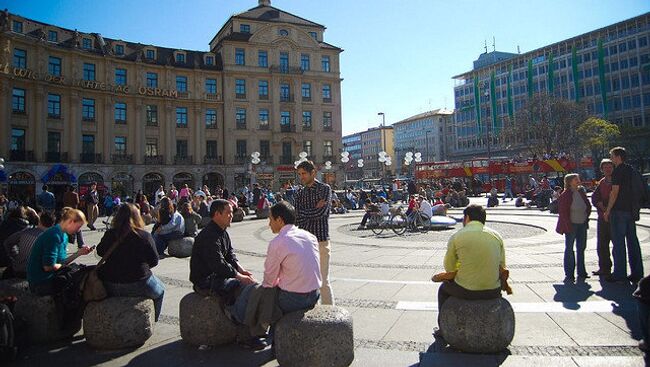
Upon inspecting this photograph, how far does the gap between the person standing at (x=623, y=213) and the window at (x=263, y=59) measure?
4828cm

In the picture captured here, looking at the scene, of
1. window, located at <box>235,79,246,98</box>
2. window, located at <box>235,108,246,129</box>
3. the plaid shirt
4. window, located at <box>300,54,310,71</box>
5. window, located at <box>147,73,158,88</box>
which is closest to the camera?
the plaid shirt

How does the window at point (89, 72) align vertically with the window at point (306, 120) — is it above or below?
above

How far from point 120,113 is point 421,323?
46257mm

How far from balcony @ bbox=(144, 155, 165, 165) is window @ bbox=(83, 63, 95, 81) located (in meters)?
9.37

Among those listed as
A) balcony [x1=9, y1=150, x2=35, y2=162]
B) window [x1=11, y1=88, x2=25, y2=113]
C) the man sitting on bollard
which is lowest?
the man sitting on bollard

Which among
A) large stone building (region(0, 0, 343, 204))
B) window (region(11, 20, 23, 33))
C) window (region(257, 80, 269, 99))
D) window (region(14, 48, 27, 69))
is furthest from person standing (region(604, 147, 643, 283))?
window (region(257, 80, 269, 99))

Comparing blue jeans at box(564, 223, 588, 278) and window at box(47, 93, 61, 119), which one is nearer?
blue jeans at box(564, 223, 588, 278)

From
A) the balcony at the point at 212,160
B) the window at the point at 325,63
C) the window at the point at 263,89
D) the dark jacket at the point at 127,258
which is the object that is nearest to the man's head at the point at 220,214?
the dark jacket at the point at 127,258

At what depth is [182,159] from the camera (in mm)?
47250

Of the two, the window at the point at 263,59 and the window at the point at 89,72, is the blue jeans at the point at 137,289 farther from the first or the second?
the window at the point at 263,59

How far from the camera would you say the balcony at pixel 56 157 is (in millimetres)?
38806

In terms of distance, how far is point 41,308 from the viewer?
4754 mm

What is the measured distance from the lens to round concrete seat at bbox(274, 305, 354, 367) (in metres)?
3.65

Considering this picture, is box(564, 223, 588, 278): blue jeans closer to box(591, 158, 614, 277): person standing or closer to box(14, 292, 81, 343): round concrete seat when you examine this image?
box(591, 158, 614, 277): person standing
